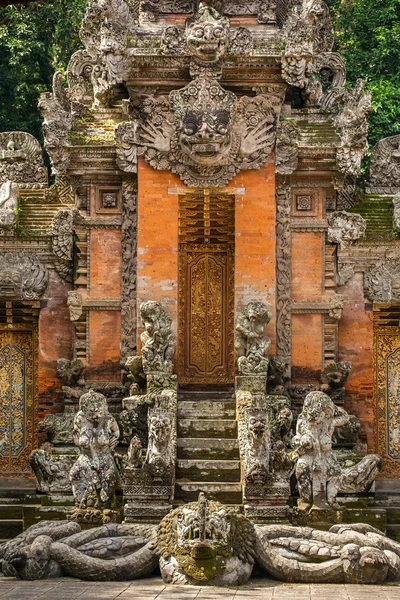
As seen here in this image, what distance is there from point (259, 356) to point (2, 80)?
12265mm

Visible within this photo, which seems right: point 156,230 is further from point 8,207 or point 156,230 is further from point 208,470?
point 208,470

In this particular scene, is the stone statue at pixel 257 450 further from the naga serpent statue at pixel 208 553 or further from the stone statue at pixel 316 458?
the naga serpent statue at pixel 208 553

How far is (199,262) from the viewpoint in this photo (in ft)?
74.5

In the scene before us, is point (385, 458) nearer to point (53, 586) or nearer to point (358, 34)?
point (53, 586)

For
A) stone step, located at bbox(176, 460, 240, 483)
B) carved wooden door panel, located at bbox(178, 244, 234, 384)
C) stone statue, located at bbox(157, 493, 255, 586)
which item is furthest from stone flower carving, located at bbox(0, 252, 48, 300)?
stone statue, located at bbox(157, 493, 255, 586)

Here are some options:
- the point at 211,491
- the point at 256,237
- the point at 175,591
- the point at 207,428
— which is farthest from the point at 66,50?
the point at 175,591

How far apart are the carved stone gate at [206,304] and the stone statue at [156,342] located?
1514 millimetres

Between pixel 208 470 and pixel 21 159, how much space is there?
21.9 feet

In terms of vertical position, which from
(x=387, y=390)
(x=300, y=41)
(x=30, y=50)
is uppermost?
(x=30, y=50)

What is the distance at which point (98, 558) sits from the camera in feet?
57.8

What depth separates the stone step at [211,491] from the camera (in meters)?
19.3

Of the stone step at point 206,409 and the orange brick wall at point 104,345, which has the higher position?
the orange brick wall at point 104,345

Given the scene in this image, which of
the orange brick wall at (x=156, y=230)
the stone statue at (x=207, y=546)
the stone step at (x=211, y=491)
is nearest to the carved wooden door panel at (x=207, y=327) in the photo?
the orange brick wall at (x=156, y=230)

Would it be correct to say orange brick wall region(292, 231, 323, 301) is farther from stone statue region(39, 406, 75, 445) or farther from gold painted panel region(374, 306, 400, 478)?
stone statue region(39, 406, 75, 445)
